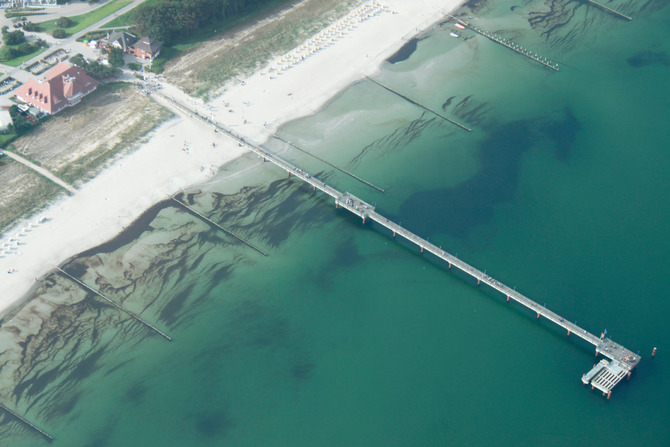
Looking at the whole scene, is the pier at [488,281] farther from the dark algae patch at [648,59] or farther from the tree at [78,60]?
the dark algae patch at [648,59]

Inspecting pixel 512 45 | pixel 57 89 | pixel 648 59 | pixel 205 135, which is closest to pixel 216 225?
pixel 205 135

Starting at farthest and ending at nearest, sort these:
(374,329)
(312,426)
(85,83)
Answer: (85,83) → (374,329) → (312,426)

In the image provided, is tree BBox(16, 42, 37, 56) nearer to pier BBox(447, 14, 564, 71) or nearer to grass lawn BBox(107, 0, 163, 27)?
grass lawn BBox(107, 0, 163, 27)

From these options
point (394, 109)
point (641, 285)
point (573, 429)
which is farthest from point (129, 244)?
point (641, 285)

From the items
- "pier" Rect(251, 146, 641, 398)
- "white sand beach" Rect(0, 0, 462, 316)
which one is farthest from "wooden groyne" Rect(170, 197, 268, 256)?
"pier" Rect(251, 146, 641, 398)

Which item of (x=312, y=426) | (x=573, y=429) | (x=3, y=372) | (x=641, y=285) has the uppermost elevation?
(x=641, y=285)

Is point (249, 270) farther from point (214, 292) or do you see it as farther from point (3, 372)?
point (3, 372)
